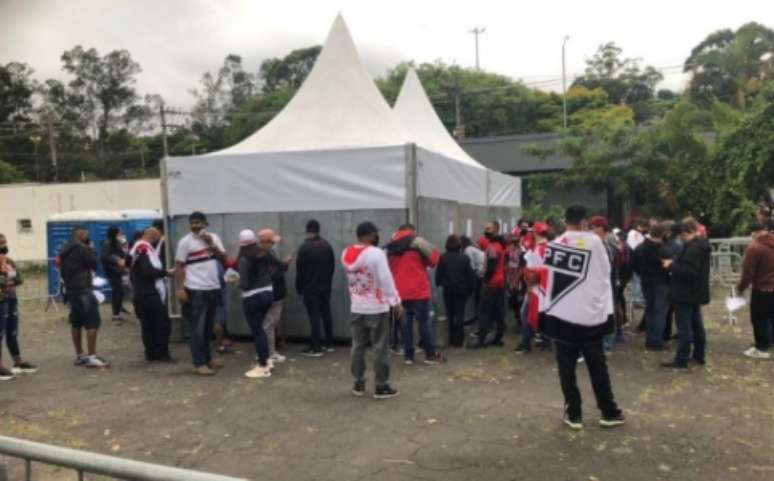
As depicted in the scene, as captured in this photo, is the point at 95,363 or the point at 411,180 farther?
the point at 411,180

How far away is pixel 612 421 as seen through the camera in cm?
550

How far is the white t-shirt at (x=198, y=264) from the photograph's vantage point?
7719 millimetres

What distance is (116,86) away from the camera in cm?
5969

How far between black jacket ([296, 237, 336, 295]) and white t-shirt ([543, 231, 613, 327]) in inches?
148

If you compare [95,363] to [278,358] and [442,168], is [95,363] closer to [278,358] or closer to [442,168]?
[278,358]

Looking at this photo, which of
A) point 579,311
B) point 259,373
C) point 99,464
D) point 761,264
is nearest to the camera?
point 99,464

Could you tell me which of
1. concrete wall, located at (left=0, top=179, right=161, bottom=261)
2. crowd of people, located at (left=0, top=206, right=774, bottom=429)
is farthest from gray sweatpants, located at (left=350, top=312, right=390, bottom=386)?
concrete wall, located at (left=0, top=179, right=161, bottom=261)

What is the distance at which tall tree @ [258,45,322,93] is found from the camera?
64.6 metres

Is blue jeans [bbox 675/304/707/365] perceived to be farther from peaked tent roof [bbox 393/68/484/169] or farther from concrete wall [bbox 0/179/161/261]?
concrete wall [bbox 0/179/161/261]

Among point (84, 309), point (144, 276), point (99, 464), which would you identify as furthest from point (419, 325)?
point (99, 464)

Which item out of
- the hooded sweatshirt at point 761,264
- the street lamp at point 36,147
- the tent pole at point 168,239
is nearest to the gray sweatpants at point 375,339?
the tent pole at point 168,239

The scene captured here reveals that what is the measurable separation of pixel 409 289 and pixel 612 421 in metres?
3.12

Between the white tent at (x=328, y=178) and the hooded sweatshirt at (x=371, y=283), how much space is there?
2.45 metres

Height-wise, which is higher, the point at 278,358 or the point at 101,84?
the point at 101,84
